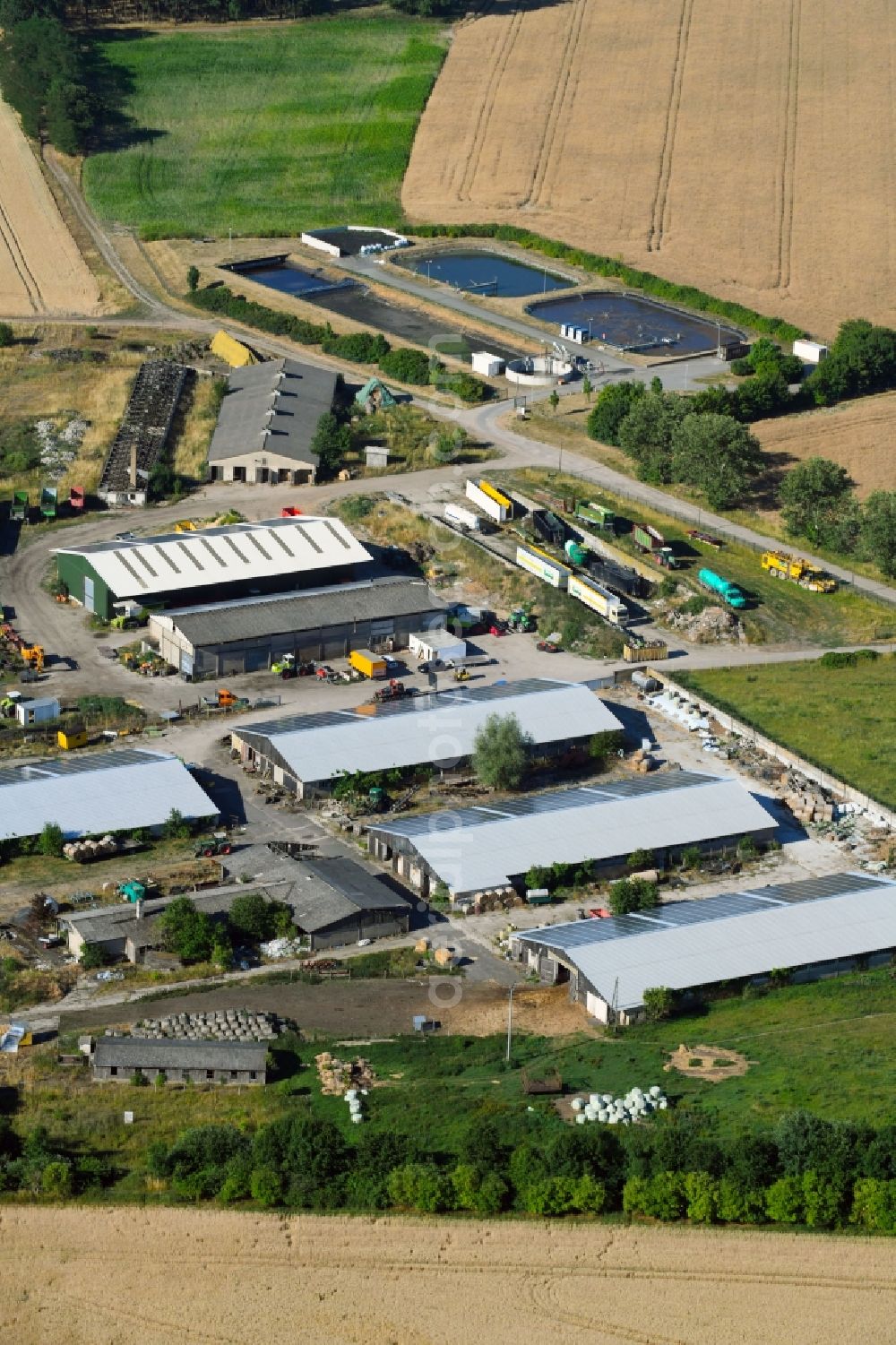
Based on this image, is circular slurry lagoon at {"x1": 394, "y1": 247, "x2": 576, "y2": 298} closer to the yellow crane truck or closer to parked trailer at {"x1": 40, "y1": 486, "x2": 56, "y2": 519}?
parked trailer at {"x1": 40, "y1": 486, "x2": 56, "y2": 519}

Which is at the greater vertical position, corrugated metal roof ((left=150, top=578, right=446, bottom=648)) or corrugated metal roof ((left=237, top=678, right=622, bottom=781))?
corrugated metal roof ((left=150, top=578, right=446, bottom=648))

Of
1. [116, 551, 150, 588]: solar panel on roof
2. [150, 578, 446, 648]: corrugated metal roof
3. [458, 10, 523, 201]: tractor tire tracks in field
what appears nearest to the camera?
[150, 578, 446, 648]: corrugated metal roof

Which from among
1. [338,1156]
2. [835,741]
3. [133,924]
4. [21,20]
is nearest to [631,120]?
[21,20]

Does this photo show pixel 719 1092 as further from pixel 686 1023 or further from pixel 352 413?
pixel 352 413

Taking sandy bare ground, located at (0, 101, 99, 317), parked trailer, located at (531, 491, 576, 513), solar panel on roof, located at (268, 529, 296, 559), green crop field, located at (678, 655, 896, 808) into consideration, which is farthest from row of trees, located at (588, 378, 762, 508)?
sandy bare ground, located at (0, 101, 99, 317)

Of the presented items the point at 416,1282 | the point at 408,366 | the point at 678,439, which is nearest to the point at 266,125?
the point at 408,366

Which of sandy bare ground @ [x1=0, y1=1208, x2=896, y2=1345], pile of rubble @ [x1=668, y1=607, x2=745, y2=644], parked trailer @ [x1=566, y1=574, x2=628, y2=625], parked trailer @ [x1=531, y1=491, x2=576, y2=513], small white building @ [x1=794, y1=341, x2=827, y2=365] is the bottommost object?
sandy bare ground @ [x1=0, y1=1208, x2=896, y2=1345]
